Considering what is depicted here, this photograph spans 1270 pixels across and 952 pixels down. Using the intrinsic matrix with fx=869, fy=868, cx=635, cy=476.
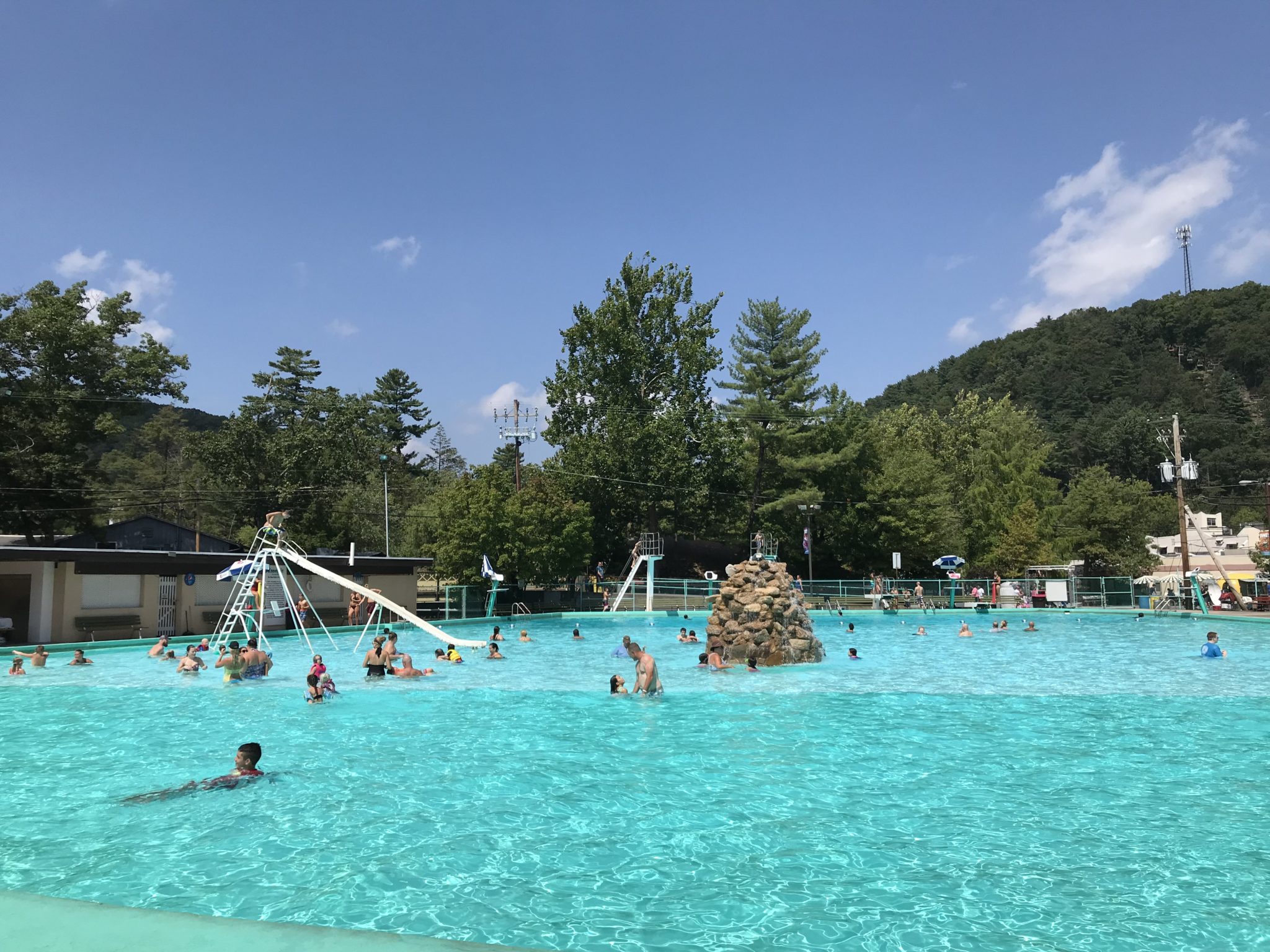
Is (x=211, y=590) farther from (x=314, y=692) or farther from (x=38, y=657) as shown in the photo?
(x=314, y=692)

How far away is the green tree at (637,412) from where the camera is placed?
5656 cm

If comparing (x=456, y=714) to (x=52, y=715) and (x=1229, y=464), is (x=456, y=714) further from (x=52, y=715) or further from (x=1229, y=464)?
(x=1229, y=464)

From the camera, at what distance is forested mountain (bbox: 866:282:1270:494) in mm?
119312

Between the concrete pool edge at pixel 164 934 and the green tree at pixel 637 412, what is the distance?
170 ft

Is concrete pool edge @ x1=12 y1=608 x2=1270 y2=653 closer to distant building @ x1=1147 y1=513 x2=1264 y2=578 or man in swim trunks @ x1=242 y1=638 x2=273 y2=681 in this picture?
man in swim trunks @ x1=242 y1=638 x2=273 y2=681

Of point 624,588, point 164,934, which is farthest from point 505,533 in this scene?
point 164,934

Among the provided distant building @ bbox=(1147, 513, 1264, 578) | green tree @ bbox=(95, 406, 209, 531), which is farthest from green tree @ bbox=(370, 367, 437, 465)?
distant building @ bbox=(1147, 513, 1264, 578)

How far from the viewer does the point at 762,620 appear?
79.0 ft

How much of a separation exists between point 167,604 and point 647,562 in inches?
944

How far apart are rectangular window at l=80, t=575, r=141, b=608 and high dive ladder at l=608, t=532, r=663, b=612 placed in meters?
22.2

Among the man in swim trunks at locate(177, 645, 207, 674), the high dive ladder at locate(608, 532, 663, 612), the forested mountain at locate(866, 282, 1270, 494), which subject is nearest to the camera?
the man in swim trunks at locate(177, 645, 207, 674)

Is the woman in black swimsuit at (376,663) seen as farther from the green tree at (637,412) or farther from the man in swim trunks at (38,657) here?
the green tree at (637,412)

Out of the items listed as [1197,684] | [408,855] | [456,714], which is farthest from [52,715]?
[1197,684]

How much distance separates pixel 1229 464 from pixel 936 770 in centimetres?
13177
